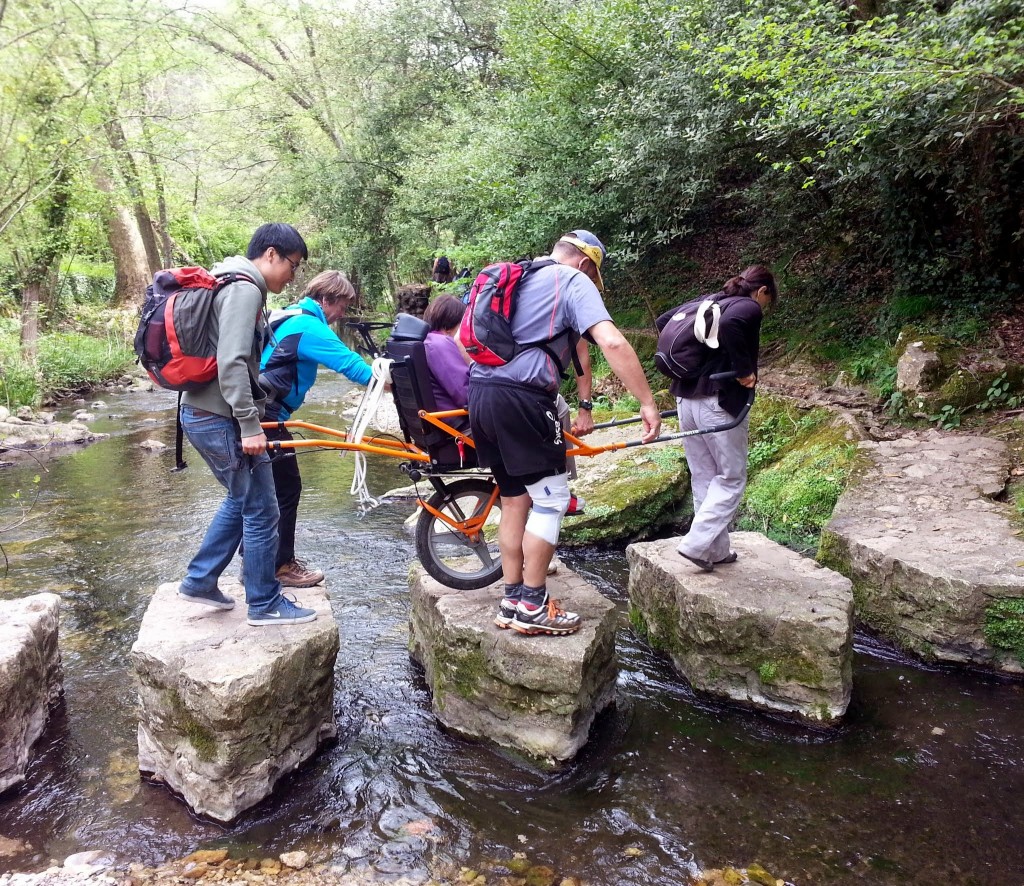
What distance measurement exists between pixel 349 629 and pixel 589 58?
27.5ft

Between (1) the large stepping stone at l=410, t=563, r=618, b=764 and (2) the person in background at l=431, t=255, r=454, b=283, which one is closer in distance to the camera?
(1) the large stepping stone at l=410, t=563, r=618, b=764

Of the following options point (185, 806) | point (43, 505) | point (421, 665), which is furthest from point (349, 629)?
point (43, 505)

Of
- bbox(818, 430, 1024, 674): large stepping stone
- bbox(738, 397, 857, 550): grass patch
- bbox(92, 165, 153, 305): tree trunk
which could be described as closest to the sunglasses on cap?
bbox(818, 430, 1024, 674): large stepping stone

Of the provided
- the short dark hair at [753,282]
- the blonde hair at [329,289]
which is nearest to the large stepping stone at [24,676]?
the blonde hair at [329,289]

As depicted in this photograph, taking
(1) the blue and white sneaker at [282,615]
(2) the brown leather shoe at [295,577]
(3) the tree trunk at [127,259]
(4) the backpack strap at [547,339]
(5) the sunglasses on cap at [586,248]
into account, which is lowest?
(2) the brown leather shoe at [295,577]

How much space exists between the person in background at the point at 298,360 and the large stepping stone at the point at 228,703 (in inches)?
31.5

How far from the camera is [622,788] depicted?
11.5ft

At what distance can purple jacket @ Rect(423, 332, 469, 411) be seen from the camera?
402cm

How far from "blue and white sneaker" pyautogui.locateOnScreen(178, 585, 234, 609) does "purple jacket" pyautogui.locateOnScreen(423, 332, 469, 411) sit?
5.27ft

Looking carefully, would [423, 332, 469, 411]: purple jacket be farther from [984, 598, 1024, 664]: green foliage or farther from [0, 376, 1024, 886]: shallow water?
[984, 598, 1024, 664]: green foliage

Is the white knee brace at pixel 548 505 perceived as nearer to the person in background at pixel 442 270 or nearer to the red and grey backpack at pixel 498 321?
the red and grey backpack at pixel 498 321

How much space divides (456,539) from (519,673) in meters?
1.04

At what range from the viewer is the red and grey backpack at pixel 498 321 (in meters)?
3.41

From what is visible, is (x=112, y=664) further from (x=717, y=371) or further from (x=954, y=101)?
(x=954, y=101)
